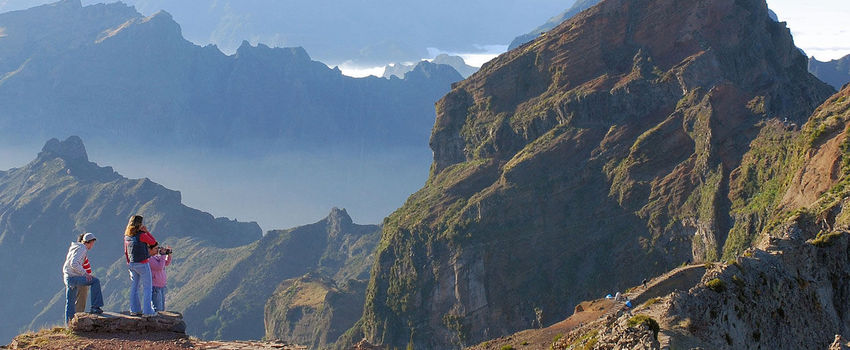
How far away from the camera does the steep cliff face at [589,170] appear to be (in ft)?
397

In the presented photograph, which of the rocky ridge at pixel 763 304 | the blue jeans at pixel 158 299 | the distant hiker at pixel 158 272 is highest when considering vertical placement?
the distant hiker at pixel 158 272

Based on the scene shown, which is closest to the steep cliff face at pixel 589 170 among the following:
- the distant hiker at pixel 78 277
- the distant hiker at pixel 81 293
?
the distant hiker at pixel 81 293

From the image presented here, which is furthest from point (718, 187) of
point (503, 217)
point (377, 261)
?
point (377, 261)

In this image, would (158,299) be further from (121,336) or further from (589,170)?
(589,170)

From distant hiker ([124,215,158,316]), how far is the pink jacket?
114cm

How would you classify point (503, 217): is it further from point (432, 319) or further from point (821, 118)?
point (821, 118)

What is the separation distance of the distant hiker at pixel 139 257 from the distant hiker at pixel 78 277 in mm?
1196

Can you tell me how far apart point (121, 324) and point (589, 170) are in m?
111

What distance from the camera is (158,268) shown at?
34875 millimetres

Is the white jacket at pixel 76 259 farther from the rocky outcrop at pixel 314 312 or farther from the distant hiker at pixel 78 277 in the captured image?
the rocky outcrop at pixel 314 312

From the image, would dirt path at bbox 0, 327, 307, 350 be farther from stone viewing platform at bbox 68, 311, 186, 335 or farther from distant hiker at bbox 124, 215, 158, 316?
distant hiker at bbox 124, 215, 158, 316

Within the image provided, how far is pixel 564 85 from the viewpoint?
491 feet

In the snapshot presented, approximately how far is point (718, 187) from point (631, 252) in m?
14.6

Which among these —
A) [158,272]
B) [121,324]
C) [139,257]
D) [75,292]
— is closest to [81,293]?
[75,292]
